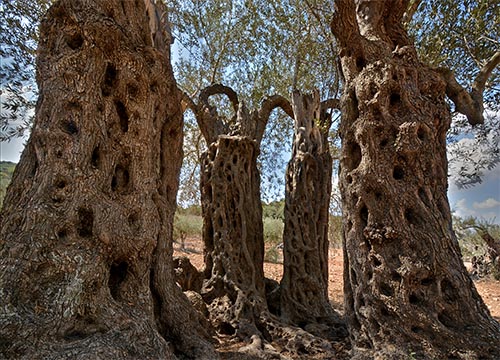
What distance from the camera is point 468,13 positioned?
236 inches

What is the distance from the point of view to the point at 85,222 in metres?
3.03

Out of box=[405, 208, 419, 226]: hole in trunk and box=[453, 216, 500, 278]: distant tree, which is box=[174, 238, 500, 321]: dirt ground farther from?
box=[405, 208, 419, 226]: hole in trunk

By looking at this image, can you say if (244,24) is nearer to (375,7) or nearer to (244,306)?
(375,7)

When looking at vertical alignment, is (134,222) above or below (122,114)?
below

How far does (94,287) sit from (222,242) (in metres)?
2.82

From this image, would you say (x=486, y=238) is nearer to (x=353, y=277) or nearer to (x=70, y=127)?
(x=353, y=277)

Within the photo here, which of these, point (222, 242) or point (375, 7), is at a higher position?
point (375, 7)

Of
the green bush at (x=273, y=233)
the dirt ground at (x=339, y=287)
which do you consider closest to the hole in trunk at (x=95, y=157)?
the dirt ground at (x=339, y=287)

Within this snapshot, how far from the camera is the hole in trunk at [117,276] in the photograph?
3.09 metres

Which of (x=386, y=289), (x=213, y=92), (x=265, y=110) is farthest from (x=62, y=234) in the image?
(x=213, y=92)

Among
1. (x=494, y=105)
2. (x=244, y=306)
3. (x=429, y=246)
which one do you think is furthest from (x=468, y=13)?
(x=244, y=306)

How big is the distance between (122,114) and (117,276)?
1585 mm

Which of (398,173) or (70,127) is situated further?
(398,173)

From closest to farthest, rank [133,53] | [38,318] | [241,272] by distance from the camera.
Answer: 1. [38,318]
2. [133,53]
3. [241,272]
